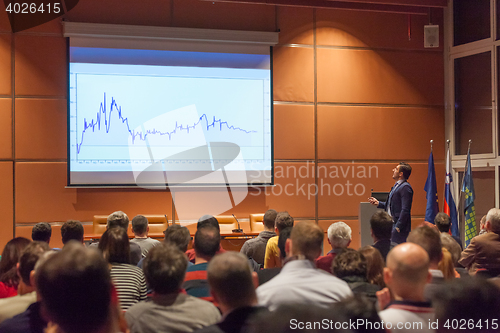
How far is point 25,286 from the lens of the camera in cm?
194

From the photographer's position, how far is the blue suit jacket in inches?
194

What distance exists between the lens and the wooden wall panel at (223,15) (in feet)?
21.5

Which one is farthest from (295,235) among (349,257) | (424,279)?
(424,279)

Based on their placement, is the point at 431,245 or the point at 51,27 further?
the point at 51,27

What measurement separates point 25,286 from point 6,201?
4.63 meters

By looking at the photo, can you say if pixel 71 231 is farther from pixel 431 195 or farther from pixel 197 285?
pixel 431 195

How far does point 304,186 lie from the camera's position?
6.87m

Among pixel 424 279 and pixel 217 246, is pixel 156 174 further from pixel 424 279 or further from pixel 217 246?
pixel 424 279

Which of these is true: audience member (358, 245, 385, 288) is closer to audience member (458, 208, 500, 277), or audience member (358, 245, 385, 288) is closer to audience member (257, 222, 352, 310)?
audience member (257, 222, 352, 310)

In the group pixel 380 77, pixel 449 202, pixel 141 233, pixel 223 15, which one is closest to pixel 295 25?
Answer: pixel 223 15

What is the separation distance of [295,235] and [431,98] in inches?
238

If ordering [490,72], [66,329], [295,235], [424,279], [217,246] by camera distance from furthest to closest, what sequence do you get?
1. [490,72]
2. [217,246]
3. [295,235]
4. [424,279]
5. [66,329]

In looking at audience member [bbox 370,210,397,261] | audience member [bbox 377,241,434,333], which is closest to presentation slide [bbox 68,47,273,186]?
audience member [bbox 370,210,397,261]

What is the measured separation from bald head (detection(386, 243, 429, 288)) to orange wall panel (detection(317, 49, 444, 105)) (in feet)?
Result: 18.2
